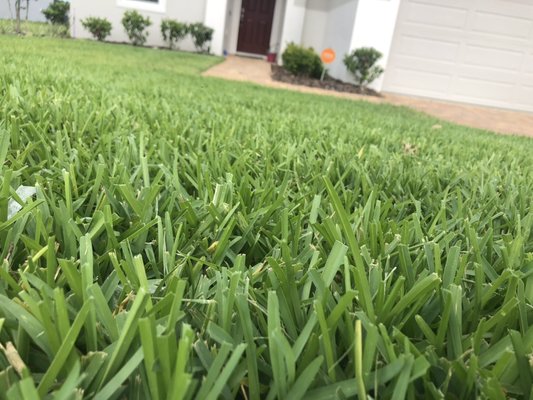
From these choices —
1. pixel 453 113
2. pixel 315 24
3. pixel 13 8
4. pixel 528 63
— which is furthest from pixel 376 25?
pixel 13 8

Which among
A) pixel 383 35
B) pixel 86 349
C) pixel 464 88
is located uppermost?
pixel 383 35

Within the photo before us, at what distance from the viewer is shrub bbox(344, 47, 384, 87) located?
33.1 ft

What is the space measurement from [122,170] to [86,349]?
65cm

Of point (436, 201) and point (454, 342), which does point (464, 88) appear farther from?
point (454, 342)

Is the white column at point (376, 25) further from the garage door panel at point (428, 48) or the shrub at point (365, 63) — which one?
the garage door panel at point (428, 48)

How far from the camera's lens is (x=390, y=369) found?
490 millimetres

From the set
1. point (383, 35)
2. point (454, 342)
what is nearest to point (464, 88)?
point (383, 35)

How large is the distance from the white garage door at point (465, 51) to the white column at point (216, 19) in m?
5.88

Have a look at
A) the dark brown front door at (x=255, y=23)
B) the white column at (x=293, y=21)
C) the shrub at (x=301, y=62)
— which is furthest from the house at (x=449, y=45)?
the dark brown front door at (x=255, y=23)

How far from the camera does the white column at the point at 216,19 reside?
13.8 m

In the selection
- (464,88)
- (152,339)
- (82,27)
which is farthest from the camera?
(82,27)

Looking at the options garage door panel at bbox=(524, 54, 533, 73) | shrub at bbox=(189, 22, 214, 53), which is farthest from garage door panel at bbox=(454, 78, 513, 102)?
shrub at bbox=(189, 22, 214, 53)

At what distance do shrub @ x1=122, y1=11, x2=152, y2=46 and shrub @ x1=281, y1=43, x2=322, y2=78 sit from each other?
17.0ft

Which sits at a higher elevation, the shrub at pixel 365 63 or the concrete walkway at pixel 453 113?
the shrub at pixel 365 63
